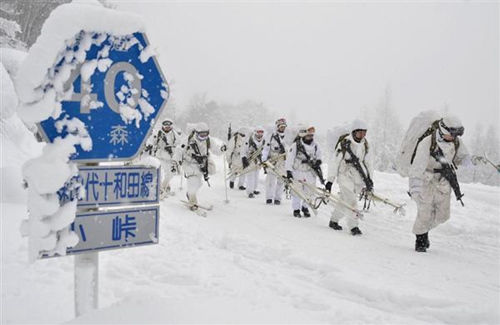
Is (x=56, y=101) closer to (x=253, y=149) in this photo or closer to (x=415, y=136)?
(x=415, y=136)

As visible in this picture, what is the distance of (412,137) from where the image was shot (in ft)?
22.2

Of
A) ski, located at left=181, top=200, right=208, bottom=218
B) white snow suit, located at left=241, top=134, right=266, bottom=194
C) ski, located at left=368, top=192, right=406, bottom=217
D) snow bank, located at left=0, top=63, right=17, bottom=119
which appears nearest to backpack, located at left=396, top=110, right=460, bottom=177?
ski, located at left=368, top=192, right=406, bottom=217

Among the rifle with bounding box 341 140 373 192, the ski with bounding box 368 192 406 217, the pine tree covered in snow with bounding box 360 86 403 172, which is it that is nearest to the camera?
the ski with bounding box 368 192 406 217

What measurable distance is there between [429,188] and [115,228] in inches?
221

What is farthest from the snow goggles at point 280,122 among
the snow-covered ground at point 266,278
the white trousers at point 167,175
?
the snow-covered ground at point 266,278

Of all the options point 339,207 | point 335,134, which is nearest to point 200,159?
point 335,134

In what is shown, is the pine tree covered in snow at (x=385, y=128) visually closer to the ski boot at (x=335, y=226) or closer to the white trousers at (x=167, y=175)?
the white trousers at (x=167, y=175)

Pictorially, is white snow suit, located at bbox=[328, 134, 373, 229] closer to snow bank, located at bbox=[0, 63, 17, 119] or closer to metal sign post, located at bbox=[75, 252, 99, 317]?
metal sign post, located at bbox=[75, 252, 99, 317]

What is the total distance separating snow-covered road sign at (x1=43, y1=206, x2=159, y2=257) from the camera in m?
2.26

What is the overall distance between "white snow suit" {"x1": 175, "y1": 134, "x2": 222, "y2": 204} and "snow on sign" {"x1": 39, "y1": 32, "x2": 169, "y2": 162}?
6928 millimetres

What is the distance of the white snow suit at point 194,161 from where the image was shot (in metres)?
9.45

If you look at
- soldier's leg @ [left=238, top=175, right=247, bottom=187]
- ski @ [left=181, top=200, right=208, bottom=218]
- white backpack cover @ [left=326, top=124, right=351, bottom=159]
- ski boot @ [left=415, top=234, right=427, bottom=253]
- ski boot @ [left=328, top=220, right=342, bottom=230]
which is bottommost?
soldier's leg @ [left=238, top=175, right=247, bottom=187]

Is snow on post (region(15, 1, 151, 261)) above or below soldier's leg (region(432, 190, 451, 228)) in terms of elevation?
above

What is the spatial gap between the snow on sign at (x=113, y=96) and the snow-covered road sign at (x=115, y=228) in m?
0.35
